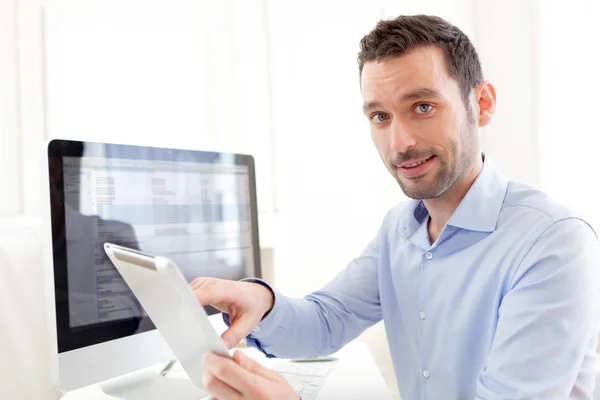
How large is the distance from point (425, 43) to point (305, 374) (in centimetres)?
79

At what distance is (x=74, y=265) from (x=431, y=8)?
158cm

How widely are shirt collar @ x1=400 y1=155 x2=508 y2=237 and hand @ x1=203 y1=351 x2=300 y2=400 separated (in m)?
0.53

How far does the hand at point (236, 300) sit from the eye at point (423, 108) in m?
0.47

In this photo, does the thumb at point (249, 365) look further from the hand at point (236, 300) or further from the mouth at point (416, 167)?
the mouth at point (416, 167)

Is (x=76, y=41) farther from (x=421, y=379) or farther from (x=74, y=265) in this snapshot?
(x=421, y=379)

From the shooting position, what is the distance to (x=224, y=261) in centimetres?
126

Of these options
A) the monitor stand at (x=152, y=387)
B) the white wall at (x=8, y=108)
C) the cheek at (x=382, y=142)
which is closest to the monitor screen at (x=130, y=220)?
the monitor stand at (x=152, y=387)

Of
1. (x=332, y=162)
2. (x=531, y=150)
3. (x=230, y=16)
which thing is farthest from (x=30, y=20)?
(x=531, y=150)

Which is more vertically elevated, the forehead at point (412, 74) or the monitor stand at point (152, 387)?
the forehead at point (412, 74)

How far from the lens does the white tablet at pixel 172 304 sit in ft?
1.89

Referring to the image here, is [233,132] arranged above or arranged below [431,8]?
below

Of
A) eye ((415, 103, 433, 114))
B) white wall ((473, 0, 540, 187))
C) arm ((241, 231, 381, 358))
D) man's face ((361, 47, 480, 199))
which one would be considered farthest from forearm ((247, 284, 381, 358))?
white wall ((473, 0, 540, 187))

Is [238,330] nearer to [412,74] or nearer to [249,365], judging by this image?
[249,365]

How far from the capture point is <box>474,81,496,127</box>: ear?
43.1 inches
